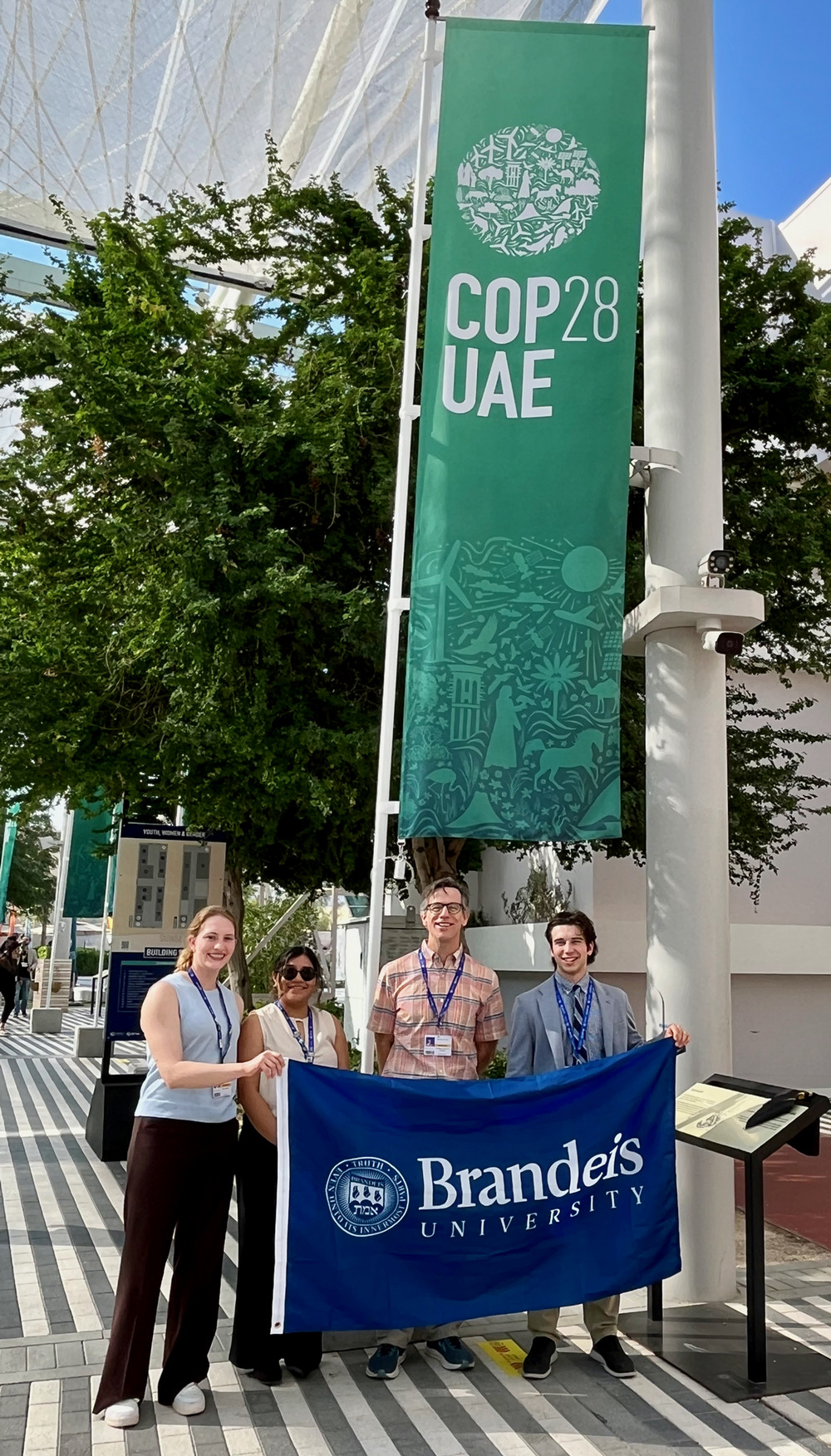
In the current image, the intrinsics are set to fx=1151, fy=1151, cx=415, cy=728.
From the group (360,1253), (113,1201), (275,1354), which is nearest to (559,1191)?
(360,1253)

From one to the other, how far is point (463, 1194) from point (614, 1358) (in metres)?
1.07

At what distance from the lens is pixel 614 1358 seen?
200 inches

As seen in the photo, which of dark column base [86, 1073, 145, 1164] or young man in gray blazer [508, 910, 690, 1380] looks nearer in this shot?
young man in gray blazer [508, 910, 690, 1380]

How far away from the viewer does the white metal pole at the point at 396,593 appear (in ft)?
19.5

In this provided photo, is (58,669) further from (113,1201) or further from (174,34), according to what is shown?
(174,34)

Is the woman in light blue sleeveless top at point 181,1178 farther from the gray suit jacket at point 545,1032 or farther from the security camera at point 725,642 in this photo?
the security camera at point 725,642

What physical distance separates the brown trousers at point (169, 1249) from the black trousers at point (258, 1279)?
8.9 inches

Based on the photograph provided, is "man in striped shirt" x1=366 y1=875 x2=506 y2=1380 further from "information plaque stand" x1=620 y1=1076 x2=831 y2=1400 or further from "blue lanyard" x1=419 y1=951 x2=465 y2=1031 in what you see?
"information plaque stand" x1=620 y1=1076 x2=831 y2=1400

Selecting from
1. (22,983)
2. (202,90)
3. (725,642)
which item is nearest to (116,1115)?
(725,642)

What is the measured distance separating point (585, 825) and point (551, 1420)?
8.79 ft

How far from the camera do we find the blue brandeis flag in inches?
185

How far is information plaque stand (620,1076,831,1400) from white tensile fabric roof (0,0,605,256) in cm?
2360

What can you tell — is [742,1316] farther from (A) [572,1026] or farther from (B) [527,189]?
(B) [527,189]

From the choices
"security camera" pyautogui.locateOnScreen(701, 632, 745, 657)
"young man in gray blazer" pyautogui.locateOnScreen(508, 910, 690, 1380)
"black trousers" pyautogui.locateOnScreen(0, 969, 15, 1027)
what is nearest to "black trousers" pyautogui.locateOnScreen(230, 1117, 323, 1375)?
"young man in gray blazer" pyautogui.locateOnScreen(508, 910, 690, 1380)
